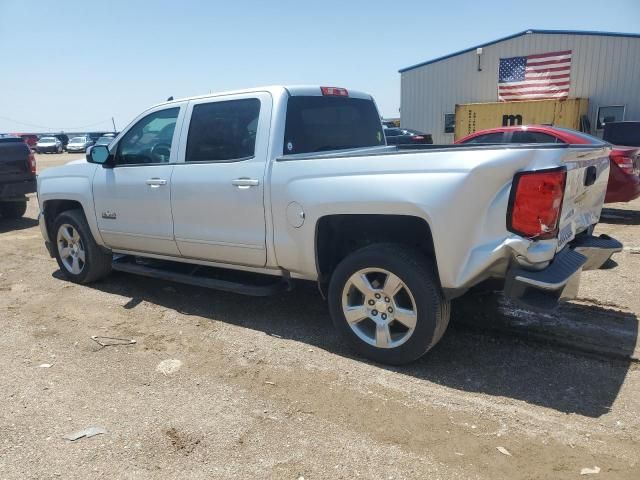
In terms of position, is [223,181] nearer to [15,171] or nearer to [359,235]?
[359,235]

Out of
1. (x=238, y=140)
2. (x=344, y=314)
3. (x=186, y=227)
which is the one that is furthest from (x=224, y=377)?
(x=238, y=140)

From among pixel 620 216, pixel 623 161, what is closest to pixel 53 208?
pixel 623 161

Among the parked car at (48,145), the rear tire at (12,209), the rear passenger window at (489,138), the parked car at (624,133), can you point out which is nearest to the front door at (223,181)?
the rear passenger window at (489,138)

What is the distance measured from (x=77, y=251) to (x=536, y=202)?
16.1 feet

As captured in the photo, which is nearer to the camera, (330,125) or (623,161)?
(330,125)

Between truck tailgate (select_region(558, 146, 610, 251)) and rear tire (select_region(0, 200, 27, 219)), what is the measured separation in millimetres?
10700

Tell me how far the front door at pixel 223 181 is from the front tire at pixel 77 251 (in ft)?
4.89

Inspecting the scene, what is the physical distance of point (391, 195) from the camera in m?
3.39

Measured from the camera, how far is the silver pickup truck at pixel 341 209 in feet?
10.2

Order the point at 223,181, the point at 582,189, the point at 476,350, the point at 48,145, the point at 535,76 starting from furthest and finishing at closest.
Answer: the point at 48,145 < the point at 535,76 < the point at 223,181 < the point at 476,350 < the point at 582,189

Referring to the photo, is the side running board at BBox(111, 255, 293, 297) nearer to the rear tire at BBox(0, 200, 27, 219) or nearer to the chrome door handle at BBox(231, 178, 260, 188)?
the chrome door handle at BBox(231, 178, 260, 188)

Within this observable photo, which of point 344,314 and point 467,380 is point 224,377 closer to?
point 344,314

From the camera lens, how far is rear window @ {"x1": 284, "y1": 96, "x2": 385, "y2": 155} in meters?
4.27

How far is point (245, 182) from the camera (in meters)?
4.15
